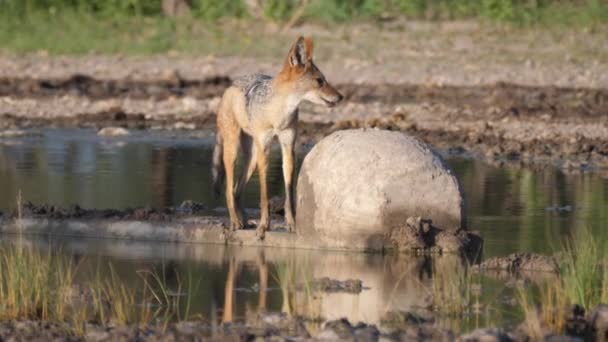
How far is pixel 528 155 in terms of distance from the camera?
63.3 feet

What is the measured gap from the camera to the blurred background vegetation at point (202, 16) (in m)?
30.5

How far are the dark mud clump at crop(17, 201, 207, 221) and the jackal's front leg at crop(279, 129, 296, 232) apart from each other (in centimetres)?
116

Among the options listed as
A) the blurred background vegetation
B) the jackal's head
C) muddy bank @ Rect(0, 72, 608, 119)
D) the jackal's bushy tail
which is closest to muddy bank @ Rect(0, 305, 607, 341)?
the jackal's head

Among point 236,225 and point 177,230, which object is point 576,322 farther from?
point 177,230

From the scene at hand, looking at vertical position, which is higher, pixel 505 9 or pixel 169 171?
pixel 505 9

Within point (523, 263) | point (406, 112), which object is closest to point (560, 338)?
point (523, 263)

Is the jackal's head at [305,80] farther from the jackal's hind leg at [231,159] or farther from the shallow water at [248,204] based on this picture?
the shallow water at [248,204]

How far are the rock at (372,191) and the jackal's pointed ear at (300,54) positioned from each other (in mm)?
748

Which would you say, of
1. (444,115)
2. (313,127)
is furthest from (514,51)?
(313,127)

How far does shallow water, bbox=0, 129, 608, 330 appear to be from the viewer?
10680 millimetres

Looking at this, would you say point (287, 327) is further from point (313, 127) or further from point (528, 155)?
point (313, 127)

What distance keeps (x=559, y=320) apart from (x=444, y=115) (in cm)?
→ 1366

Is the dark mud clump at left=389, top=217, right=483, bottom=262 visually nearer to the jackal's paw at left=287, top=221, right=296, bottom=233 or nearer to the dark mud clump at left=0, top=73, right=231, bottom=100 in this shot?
the jackal's paw at left=287, top=221, right=296, bottom=233

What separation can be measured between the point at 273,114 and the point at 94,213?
2.10 m
